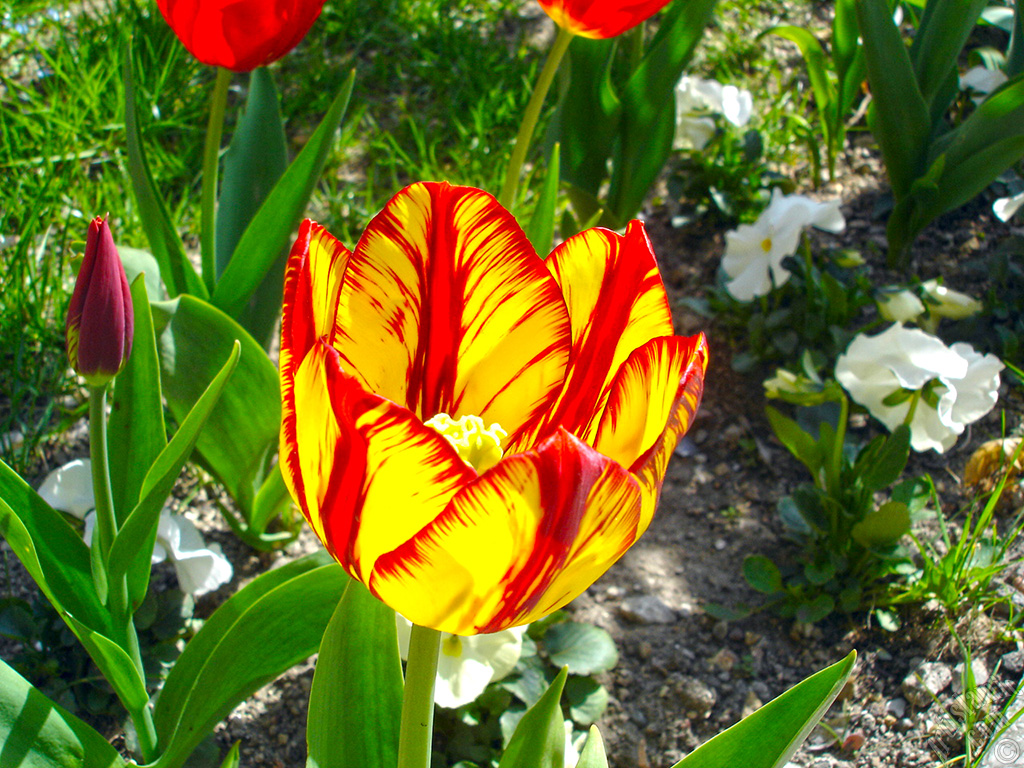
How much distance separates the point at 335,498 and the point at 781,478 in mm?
1449

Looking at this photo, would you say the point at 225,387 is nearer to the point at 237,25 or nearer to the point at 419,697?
the point at 237,25

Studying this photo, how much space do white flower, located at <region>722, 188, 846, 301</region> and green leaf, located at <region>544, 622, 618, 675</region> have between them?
807 mm

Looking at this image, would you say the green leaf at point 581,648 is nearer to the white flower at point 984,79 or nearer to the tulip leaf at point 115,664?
the tulip leaf at point 115,664

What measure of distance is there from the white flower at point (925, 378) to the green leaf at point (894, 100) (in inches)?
22.1

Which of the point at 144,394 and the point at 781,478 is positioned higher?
the point at 144,394

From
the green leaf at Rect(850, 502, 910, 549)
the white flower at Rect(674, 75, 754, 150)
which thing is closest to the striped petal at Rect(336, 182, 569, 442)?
the green leaf at Rect(850, 502, 910, 549)

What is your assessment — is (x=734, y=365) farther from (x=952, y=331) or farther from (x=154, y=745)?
(x=154, y=745)

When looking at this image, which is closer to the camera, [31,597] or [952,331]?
[31,597]

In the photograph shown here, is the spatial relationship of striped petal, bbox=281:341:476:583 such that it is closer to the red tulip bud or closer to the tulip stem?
the tulip stem

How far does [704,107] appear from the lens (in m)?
2.34

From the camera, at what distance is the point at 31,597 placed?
1.57 m

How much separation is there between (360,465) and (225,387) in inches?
34.6

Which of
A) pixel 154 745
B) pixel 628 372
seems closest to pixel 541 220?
pixel 628 372

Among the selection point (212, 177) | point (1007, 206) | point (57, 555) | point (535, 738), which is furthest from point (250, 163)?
point (1007, 206)
